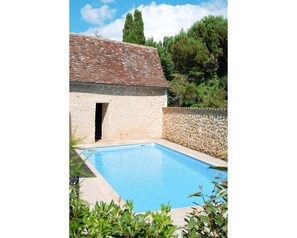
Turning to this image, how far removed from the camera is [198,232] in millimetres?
1879

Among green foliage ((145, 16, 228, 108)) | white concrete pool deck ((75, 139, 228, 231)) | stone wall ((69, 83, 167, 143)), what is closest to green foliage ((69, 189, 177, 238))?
white concrete pool deck ((75, 139, 228, 231))

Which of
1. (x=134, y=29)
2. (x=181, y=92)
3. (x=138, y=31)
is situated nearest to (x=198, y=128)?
(x=181, y=92)

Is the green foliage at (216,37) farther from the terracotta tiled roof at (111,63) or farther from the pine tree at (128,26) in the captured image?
the pine tree at (128,26)

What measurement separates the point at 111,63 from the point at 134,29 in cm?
874

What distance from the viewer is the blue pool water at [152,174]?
7.16m

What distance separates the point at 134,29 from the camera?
2241 cm

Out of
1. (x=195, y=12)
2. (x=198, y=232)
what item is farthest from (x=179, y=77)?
(x=198, y=232)

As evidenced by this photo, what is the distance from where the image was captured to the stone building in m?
13.5
